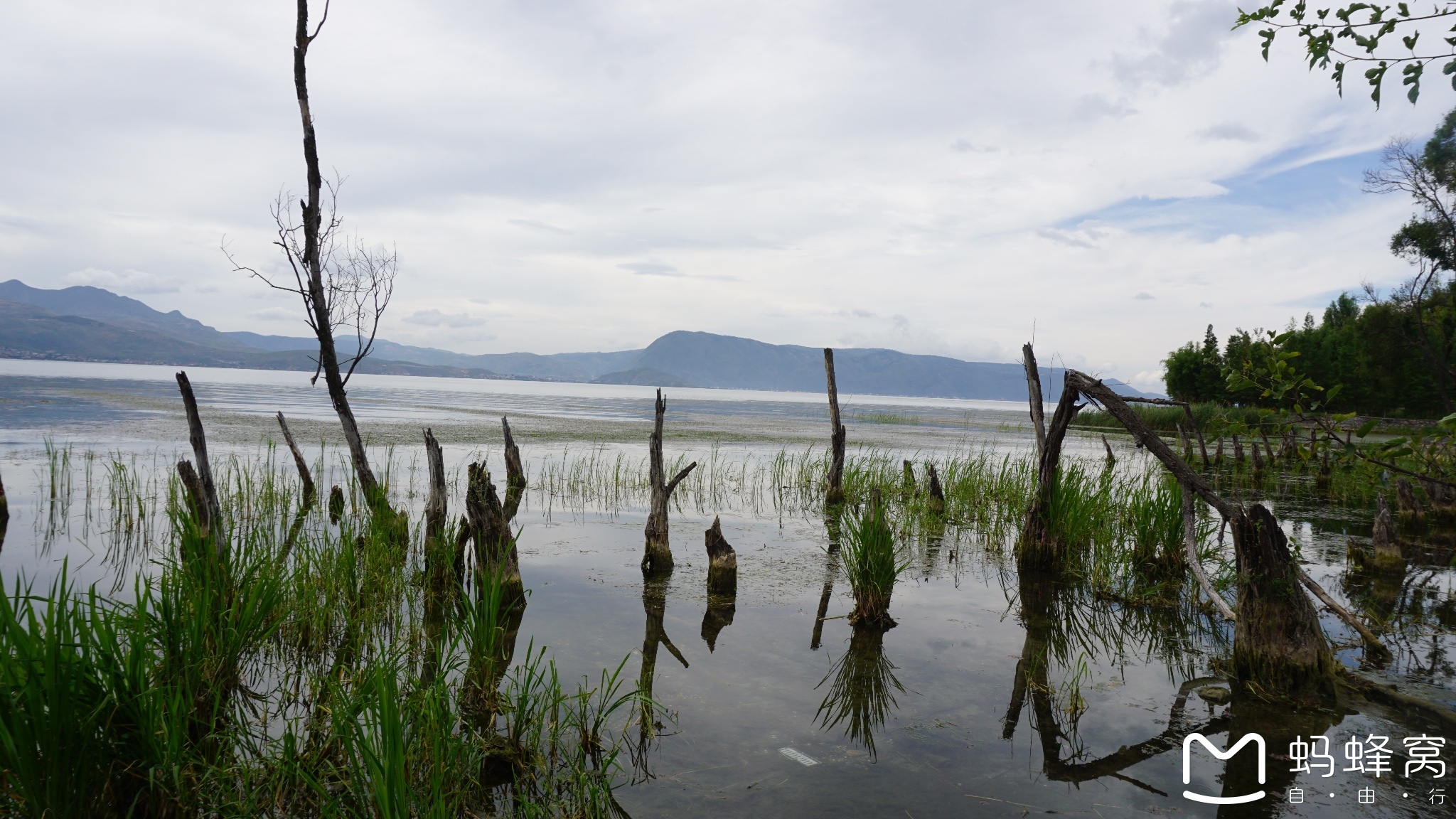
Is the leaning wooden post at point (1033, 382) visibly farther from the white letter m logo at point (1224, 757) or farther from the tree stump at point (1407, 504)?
the tree stump at point (1407, 504)

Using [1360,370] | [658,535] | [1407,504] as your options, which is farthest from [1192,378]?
[658,535]

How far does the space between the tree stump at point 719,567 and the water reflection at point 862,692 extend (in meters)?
1.74

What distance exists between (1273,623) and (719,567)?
4.84 meters

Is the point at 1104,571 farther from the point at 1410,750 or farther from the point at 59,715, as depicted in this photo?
the point at 59,715

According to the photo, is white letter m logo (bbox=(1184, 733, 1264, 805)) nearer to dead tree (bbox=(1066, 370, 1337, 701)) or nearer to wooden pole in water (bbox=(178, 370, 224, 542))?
dead tree (bbox=(1066, 370, 1337, 701))

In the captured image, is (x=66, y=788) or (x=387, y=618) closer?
(x=66, y=788)

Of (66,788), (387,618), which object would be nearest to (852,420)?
(387,618)

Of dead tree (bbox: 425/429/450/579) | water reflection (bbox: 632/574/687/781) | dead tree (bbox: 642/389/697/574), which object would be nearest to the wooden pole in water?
dead tree (bbox: 425/429/450/579)

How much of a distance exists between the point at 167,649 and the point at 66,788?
2.61 ft

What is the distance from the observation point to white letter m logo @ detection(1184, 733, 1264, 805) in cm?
413

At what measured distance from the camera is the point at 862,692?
18.6 feet

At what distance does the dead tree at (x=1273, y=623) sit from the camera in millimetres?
5359

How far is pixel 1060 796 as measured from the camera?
13.7ft

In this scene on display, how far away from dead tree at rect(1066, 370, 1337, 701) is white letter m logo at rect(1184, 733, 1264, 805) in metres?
0.85
